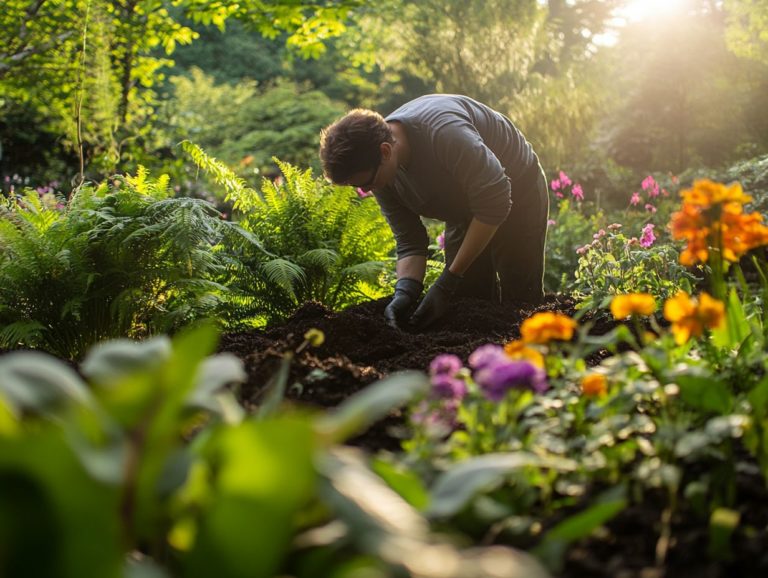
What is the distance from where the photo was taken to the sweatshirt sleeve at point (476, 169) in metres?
3.20

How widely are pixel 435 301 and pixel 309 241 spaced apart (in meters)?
1.29

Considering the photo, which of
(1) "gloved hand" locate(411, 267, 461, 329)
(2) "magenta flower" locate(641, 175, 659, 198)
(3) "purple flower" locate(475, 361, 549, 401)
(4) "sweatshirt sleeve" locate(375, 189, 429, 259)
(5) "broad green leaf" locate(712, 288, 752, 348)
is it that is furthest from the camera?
(2) "magenta flower" locate(641, 175, 659, 198)

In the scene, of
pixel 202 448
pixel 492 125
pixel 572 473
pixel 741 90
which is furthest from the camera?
pixel 741 90

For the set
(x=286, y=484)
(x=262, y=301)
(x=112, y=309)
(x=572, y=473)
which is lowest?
(x=262, y=301)

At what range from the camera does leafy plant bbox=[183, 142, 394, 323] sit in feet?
13.9

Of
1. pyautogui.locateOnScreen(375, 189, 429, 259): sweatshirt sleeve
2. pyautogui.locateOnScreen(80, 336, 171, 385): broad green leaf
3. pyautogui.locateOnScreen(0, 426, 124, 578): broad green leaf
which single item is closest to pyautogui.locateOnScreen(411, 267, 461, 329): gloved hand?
pyautogui.locateOnScreen(375, 189, 429, 259): sweatshirt sleeve

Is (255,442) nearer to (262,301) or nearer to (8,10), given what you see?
(262,301)

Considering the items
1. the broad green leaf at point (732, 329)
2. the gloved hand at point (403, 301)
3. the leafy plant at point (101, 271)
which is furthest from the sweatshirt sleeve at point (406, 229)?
the broad green leaf at point (732, 329)

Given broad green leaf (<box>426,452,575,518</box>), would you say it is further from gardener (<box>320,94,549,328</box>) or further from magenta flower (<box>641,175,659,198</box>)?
magenta flower (<box>641,175,659,198</box>)

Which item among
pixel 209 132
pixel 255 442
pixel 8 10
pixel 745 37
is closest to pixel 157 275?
pixel 255 442

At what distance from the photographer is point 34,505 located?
2.84ft

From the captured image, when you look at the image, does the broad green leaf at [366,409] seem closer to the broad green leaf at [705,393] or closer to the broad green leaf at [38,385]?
the broad green leaf at [38,385]

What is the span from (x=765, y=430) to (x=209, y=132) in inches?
698

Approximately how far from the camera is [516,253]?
161 inches
